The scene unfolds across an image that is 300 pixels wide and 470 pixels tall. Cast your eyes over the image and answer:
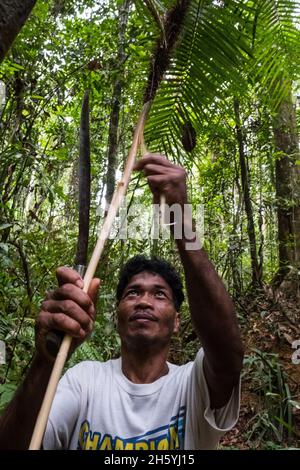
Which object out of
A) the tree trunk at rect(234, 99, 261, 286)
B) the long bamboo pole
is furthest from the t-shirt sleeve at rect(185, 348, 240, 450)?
the tree trunk at rect(234, 99, 261, 286)

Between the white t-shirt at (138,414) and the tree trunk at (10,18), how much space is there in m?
1.17

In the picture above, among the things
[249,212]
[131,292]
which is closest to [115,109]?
[249,212]

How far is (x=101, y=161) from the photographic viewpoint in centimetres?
661

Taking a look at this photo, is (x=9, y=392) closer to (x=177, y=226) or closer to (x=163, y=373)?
(x=163, y=373)

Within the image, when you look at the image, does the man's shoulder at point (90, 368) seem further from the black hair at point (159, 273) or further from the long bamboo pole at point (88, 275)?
the long bamboo pole at point (88, 275)

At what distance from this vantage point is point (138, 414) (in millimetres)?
1615

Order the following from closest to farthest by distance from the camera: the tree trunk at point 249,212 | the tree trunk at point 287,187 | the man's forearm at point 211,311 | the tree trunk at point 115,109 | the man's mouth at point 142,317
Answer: the man's forearm at point 211,311 → the man's mouth at point 142,317 → the tree trunk at point 115,109 → the tree trunk at point 287,187 → the tree trunk at point 249,212

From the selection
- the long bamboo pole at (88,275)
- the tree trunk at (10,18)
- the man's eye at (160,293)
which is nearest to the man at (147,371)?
the man's eye at (160,293)

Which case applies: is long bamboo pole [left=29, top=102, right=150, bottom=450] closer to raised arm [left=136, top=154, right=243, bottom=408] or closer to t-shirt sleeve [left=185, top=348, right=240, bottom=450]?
raised arm [left=136, top=154, right=243, bottom=408]

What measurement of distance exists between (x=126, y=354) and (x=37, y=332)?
967mm

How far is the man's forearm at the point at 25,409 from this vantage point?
107cm

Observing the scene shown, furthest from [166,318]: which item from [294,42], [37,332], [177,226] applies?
[294,42]

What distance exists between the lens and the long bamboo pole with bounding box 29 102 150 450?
2.10 ft

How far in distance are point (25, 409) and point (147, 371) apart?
29.5 inches
